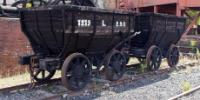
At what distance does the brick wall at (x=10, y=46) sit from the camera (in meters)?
12.0

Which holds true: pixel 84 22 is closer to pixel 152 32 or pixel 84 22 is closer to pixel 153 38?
pixel 152 32

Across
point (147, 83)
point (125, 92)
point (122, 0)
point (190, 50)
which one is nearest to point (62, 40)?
point (125, 92)

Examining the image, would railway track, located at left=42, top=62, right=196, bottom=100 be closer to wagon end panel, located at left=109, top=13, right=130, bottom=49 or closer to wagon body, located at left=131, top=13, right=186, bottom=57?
wagon body, located at left=131, top=13, right=186, bottom=57

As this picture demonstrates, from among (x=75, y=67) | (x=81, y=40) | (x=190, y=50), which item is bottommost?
(x=190, y=50)

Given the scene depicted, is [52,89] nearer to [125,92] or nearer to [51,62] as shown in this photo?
[51,62]

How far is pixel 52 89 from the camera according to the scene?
9172mm

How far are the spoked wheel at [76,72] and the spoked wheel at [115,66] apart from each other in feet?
3.24

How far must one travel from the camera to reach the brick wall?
12008mm

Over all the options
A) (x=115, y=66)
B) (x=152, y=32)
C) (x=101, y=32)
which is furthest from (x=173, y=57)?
(x=101, y=32)

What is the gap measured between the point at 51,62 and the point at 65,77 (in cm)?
51

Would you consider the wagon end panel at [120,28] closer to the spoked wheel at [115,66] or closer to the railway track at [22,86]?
the spoked wheel at [115,66]

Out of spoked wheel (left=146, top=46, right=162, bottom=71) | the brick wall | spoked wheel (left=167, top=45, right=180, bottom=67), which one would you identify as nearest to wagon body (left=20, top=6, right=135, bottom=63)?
spoked wheel (left=146, top=46, right=162, bottom=71)

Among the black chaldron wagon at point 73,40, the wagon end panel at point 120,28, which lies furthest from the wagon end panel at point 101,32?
the wagon end panel at point 120,28

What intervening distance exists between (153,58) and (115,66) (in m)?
2.38
